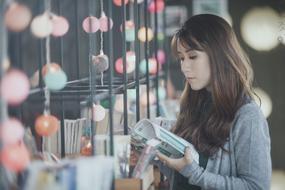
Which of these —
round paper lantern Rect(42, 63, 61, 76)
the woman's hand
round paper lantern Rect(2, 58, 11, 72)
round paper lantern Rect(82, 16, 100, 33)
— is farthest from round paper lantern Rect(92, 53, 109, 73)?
round paper lantern Rect(2, 58, 11, 72)

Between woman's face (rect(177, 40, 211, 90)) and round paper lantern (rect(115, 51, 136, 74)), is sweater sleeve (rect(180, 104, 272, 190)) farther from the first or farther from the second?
round paper lantern (rect(115, 51, 136, 74))

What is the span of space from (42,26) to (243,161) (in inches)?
39.2

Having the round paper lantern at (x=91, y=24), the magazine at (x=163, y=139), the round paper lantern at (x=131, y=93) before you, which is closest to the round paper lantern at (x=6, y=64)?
the round paper lantern at (x=91, y=24)

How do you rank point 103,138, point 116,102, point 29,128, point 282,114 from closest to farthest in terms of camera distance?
point 29,128 < point 103,138 < point 116,102 < point 282,114

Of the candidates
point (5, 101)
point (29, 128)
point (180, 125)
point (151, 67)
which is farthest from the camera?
point (151, 67)

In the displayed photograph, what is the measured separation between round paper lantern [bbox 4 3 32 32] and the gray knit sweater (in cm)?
97

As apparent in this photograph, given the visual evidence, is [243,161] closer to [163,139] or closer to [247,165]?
[247,165]

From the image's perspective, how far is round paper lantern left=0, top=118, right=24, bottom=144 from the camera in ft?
4.06

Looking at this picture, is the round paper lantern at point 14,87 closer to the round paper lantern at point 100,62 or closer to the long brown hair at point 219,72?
the long brown hair at point 219,72

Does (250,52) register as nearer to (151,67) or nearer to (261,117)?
(151,67)

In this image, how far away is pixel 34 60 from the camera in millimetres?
1961

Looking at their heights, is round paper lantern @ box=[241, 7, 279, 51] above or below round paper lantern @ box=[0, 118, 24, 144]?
above

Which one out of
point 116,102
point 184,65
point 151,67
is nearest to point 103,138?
point 184,65

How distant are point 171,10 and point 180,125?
4382 mm
